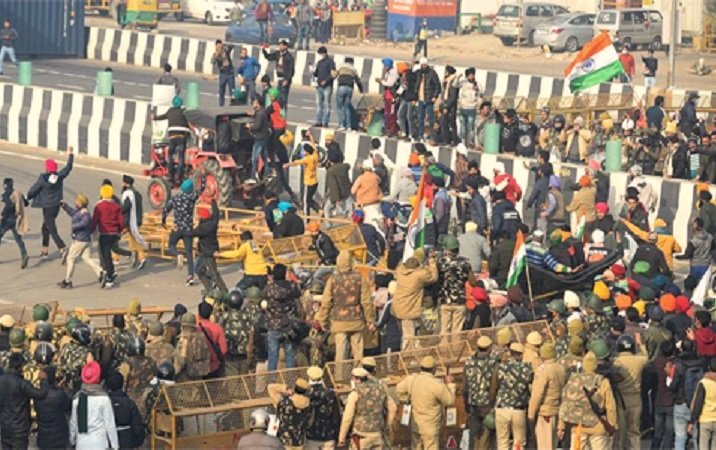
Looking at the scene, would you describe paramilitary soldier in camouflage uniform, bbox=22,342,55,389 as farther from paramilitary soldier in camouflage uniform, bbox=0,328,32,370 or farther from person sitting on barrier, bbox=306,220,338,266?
person sitting on barrier, bbox=306,220,338,266

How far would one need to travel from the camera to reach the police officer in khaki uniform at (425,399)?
17719 millimetres

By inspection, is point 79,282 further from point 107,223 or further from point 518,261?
point 518,261

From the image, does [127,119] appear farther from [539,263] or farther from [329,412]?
[329,412]

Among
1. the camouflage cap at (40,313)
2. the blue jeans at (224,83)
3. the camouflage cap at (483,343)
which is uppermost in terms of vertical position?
the blue jeans at (224,83)

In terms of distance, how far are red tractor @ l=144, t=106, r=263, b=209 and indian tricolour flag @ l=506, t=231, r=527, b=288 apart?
315 inches

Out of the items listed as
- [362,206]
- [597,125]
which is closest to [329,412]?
[362,206]

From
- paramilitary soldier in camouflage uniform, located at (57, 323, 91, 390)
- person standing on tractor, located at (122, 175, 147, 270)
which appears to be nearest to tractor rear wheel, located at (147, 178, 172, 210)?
person standing on tractor, located at (122, 175, 147, 270)

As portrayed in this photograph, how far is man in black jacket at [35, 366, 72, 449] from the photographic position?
56.6ft

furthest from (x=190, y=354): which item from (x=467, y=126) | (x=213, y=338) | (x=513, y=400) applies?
(x=467, y=126)

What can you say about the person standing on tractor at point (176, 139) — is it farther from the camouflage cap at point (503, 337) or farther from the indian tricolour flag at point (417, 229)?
the camouflage cap at point (503, 337)

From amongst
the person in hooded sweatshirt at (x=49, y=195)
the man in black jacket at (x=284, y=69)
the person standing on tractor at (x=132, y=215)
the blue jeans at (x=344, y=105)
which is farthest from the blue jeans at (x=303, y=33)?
the person standing on tractor at (x=132, y=215)

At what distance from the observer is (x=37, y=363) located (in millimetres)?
17891

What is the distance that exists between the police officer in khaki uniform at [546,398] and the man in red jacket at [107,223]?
28.6 ft

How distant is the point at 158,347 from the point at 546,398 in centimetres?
362
